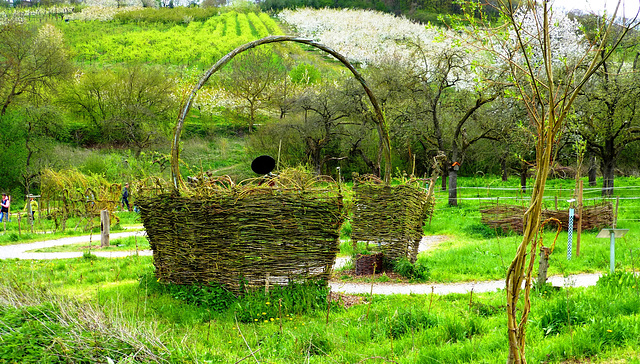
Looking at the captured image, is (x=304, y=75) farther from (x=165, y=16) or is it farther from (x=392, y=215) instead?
(x=165, y=16)

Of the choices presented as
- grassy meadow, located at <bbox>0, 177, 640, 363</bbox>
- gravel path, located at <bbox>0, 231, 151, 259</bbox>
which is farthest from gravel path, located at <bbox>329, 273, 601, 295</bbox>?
gravel path, located at <bbox>0, 231, 151, 259</bbox>

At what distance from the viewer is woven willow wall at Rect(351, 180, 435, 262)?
9055 millimetres

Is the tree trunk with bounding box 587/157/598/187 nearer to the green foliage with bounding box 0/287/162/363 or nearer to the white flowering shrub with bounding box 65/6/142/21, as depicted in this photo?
the green foliage with bounding box 0/287/162/363

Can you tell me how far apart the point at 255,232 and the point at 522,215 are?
982 cm

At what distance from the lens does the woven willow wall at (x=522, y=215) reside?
13.2 metres

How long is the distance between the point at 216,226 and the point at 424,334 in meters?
2.86

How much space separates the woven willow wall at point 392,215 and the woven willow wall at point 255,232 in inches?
114

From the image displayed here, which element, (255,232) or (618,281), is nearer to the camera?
(618,281)

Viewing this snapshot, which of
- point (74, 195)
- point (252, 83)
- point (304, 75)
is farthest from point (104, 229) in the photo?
point (304, 75)

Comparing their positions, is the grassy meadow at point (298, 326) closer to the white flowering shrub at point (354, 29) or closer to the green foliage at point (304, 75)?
the green foliage at point (304, 75)

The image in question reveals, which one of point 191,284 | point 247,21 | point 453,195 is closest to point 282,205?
point 191,284

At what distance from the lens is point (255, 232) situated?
20.0 feet

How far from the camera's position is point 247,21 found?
3258 inches

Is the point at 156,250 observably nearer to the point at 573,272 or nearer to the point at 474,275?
the point at 474,275
